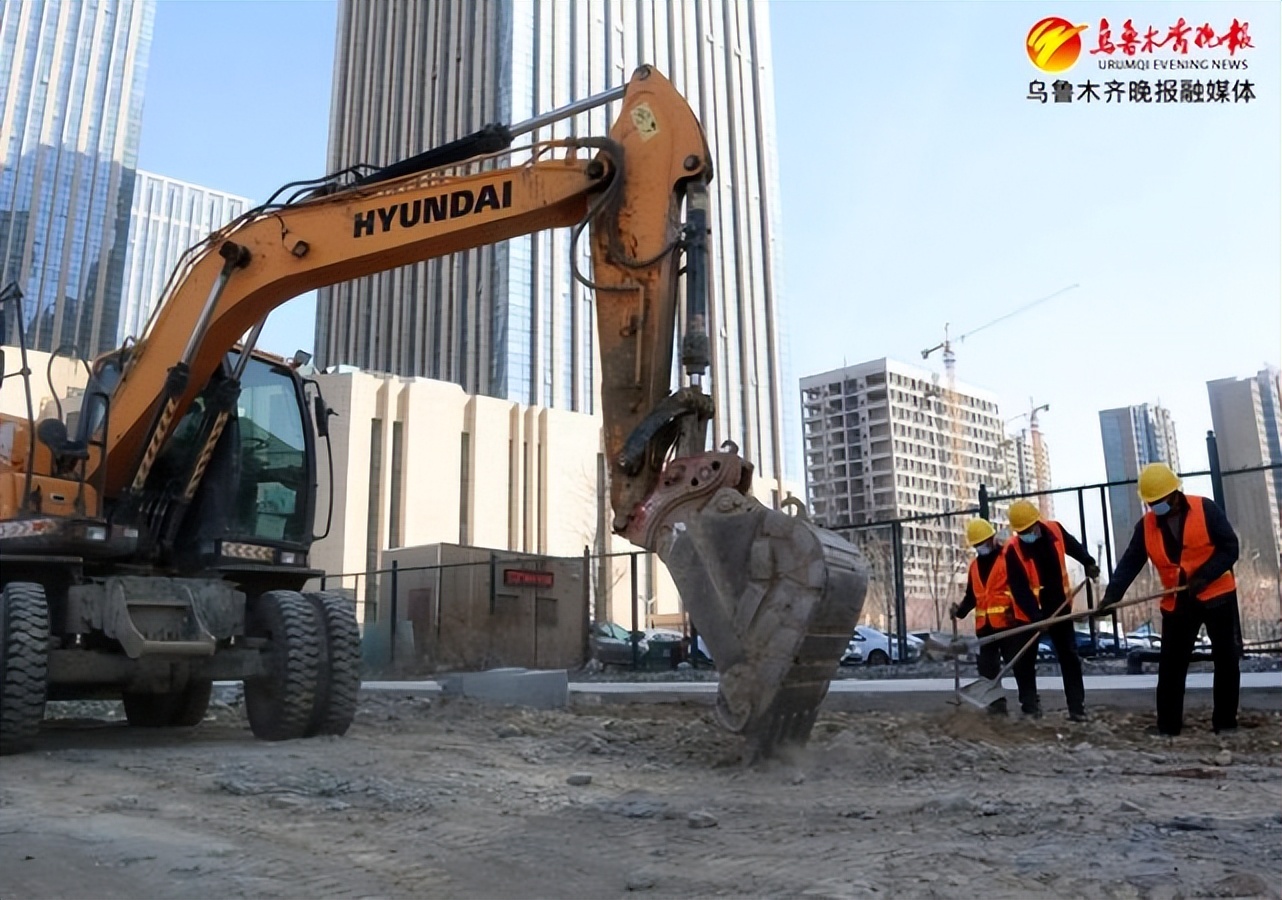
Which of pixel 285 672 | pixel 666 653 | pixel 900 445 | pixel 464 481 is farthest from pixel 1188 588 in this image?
pixel 900 445

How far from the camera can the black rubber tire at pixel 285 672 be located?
726 centimetres

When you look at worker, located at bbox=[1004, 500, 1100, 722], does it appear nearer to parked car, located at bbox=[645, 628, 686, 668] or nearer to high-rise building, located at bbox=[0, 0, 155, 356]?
parked car, located at bbox=[645, 628, 686, 668]

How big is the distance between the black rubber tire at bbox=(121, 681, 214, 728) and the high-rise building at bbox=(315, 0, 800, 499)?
5662 centimetres

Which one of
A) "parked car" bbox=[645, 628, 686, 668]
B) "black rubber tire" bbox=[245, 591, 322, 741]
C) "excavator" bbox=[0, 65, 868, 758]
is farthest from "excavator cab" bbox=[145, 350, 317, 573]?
"parked car" bbox=[645, 628, 686, 668]

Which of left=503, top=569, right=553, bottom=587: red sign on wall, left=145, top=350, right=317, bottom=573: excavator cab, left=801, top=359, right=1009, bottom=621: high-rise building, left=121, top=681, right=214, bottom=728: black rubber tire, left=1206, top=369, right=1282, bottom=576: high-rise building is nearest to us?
left=145, top=350, right=317, bottom=573: excavator cab

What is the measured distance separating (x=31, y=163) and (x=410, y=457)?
1731 inches

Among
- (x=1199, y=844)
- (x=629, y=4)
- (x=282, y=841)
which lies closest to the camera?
(x=1199, y=844)

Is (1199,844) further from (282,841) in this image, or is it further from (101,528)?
(101,528)

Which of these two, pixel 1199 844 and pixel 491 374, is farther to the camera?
pixel 491 374

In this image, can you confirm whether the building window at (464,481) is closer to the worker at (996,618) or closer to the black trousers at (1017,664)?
the worker at (996,618)

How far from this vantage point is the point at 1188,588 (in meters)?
6.47

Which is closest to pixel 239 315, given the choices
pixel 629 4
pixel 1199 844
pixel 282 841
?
pixel 282 841

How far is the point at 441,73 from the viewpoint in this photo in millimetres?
78188

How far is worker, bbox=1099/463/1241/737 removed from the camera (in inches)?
254
